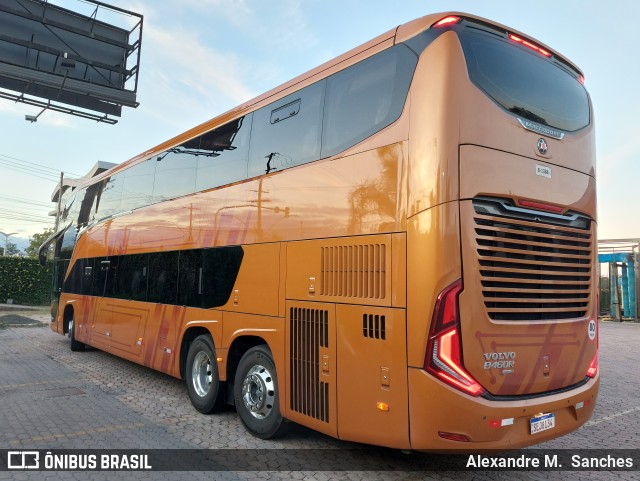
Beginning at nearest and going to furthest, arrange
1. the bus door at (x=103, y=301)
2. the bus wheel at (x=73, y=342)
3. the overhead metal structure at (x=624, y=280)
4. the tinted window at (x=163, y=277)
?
1. the tinted window at (x=163, y=277)
2. the bus door at (x=103, y=301)
3. the bus wheel at (x=73, y=342)
4. the overhead metal structure at (x=624, y=280)

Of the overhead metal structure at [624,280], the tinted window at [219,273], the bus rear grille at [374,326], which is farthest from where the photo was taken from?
the overhead metal structure at [624,280]

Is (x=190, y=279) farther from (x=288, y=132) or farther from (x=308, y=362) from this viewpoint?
(x=308, y=362)

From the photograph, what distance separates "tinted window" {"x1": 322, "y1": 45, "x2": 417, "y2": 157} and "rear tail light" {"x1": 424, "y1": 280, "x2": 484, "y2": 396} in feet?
5.36

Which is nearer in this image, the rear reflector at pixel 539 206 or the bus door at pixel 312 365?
the rear reflector at pixel 539 206

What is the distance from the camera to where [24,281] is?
2592 centimetres

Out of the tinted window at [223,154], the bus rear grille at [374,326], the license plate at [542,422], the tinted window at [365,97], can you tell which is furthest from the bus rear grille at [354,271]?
the tinted window at [223,154]

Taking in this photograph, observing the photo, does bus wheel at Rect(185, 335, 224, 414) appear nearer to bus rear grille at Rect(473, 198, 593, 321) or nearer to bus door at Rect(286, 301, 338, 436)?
bus door at Rect(286, 301, 338, 436)

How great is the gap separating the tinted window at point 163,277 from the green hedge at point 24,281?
21.0m

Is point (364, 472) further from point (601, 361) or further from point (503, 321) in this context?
point (601, 361)

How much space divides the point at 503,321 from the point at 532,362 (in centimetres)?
46

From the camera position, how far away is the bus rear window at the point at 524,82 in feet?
13.1

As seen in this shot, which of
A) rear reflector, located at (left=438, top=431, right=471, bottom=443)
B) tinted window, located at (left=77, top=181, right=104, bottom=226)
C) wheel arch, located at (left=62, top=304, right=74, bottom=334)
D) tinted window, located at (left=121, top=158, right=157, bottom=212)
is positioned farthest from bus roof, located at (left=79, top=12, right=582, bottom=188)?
wheel arch, located at (left=62, top=304, right=74, bottom=334)

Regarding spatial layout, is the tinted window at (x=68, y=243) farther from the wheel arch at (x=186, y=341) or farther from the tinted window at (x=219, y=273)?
the tinted window at (x=219, y=273)

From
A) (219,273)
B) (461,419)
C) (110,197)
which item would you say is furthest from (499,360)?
(110,197)
